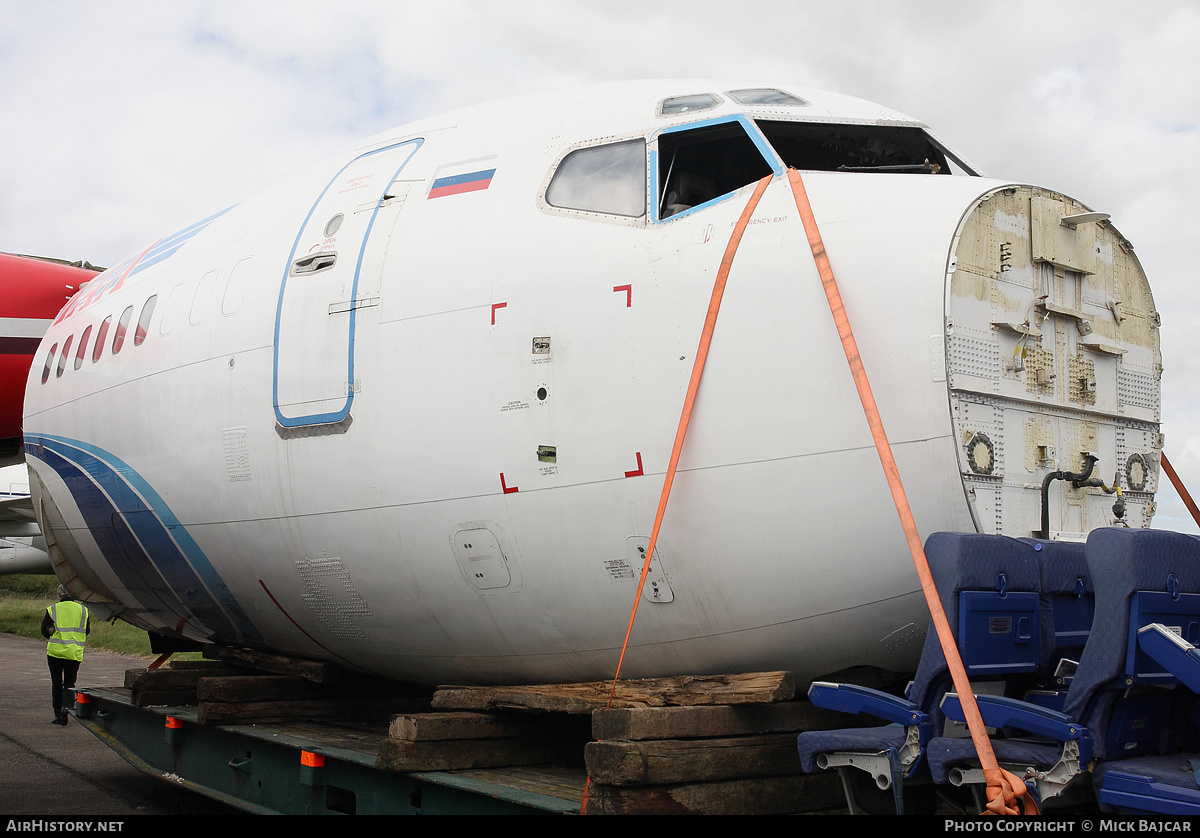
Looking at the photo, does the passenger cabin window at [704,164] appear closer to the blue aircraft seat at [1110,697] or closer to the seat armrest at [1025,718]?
the blue aircraft seat at [1110,697]

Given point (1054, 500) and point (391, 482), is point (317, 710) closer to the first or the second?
point (391, 482)

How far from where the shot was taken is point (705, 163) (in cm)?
576

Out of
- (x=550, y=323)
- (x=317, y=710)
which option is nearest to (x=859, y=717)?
(x=550, y=323)

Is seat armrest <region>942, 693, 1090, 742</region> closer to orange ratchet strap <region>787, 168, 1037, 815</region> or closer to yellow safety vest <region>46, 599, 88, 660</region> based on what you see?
orange ratchet strap <region>787, 168, 1037, 815</region>

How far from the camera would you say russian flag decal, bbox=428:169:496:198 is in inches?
233

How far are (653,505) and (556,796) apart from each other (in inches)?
59.3

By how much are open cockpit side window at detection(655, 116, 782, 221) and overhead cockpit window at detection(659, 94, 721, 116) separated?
150 mm

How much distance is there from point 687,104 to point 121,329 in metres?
5.02

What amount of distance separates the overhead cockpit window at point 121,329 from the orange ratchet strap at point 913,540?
5578mm

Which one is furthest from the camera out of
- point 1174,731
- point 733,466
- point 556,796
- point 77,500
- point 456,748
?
point 77,500

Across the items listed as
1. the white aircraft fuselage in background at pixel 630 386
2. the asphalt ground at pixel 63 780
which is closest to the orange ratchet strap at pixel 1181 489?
the white aircraft fuselage in background at pixel 630 386

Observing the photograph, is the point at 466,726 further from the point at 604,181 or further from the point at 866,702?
the point at 604,181

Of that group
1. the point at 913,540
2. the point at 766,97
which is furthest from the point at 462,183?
the point at 913,540

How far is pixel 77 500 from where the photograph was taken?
8836 millimetres
